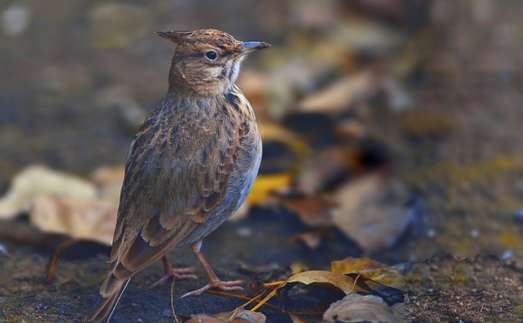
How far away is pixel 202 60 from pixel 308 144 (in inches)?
87.0

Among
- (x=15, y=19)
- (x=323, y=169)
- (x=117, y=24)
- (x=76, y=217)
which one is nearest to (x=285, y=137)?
(x=323, y=169)

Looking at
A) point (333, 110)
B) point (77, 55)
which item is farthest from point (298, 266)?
point (77, 55)

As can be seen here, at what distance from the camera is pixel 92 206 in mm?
5758

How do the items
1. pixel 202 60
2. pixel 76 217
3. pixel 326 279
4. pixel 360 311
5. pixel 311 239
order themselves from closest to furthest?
pixel 360 311, pixel 326 279, pixel 202 60, pixel 311 239, pixel 76 217

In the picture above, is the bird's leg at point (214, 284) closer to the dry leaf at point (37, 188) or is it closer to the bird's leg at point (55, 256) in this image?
the bird's leg at point (55, 256)

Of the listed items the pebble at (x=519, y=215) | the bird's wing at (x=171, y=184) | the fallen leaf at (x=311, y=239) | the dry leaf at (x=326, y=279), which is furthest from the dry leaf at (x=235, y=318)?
the pebble at (x=519, y=215)

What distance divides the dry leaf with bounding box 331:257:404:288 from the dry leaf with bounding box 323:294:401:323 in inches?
11.9

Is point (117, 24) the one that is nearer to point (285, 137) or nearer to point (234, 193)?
point (285, 137)

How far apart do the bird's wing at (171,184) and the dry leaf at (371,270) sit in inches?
28.9

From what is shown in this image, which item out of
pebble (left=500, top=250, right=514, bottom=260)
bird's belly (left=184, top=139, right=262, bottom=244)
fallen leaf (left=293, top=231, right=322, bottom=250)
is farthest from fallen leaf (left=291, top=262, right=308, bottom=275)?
pebble (left=500, top=250, right=514, bottom=260)

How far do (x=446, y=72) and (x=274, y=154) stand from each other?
2.00 m

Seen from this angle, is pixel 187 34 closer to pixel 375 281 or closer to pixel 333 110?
pixel 375 281

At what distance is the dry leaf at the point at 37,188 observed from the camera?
588 cm

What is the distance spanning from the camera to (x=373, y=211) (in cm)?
577
